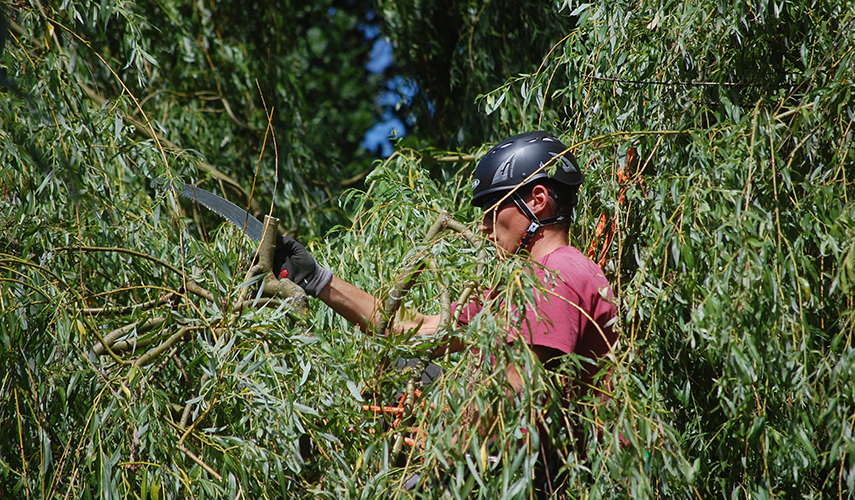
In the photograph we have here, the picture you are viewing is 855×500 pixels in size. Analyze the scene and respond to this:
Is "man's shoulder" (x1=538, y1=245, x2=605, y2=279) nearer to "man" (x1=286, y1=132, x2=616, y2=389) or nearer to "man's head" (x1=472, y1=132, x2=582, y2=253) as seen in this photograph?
"man" (x1=286, y1=132, x2=616, y2=389)

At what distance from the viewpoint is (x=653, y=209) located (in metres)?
2.21

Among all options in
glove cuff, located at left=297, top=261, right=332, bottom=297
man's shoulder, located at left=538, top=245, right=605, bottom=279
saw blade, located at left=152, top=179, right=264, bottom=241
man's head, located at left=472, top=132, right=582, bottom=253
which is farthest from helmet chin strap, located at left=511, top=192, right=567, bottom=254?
saw blade, located at left=152, top=179, right=264, bottom=241

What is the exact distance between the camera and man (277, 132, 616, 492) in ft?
6.64

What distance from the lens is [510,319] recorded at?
1846 mm

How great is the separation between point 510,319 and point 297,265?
2.90 feet

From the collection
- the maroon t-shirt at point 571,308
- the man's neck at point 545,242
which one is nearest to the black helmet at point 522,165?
the man's neck at point 545,242

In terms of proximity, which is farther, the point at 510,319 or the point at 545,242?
the point at 545,242

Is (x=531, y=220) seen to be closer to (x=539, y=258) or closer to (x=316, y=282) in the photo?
(x=539, y=258)

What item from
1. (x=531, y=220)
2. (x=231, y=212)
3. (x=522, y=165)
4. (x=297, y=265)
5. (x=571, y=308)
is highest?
(x=231, y=212)

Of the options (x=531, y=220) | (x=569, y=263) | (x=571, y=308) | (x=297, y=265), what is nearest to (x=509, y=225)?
(x=531, y=220)

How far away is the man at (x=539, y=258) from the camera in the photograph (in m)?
2.03

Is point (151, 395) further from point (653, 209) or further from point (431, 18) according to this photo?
point (431, 18)

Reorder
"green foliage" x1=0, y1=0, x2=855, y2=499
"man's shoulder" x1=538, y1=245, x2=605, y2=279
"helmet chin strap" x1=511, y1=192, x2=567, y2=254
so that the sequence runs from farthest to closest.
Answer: "helmet chin strap" x1=511, y1=192, x2=567, y2=254
"man's shoulder" x1=538, y1=245, x2=605, y2=279
"green foliage" x1=0, y1=0, x2=855, y2=499

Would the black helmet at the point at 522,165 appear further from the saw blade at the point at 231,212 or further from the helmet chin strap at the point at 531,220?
the saw blade at the point at 231,212
